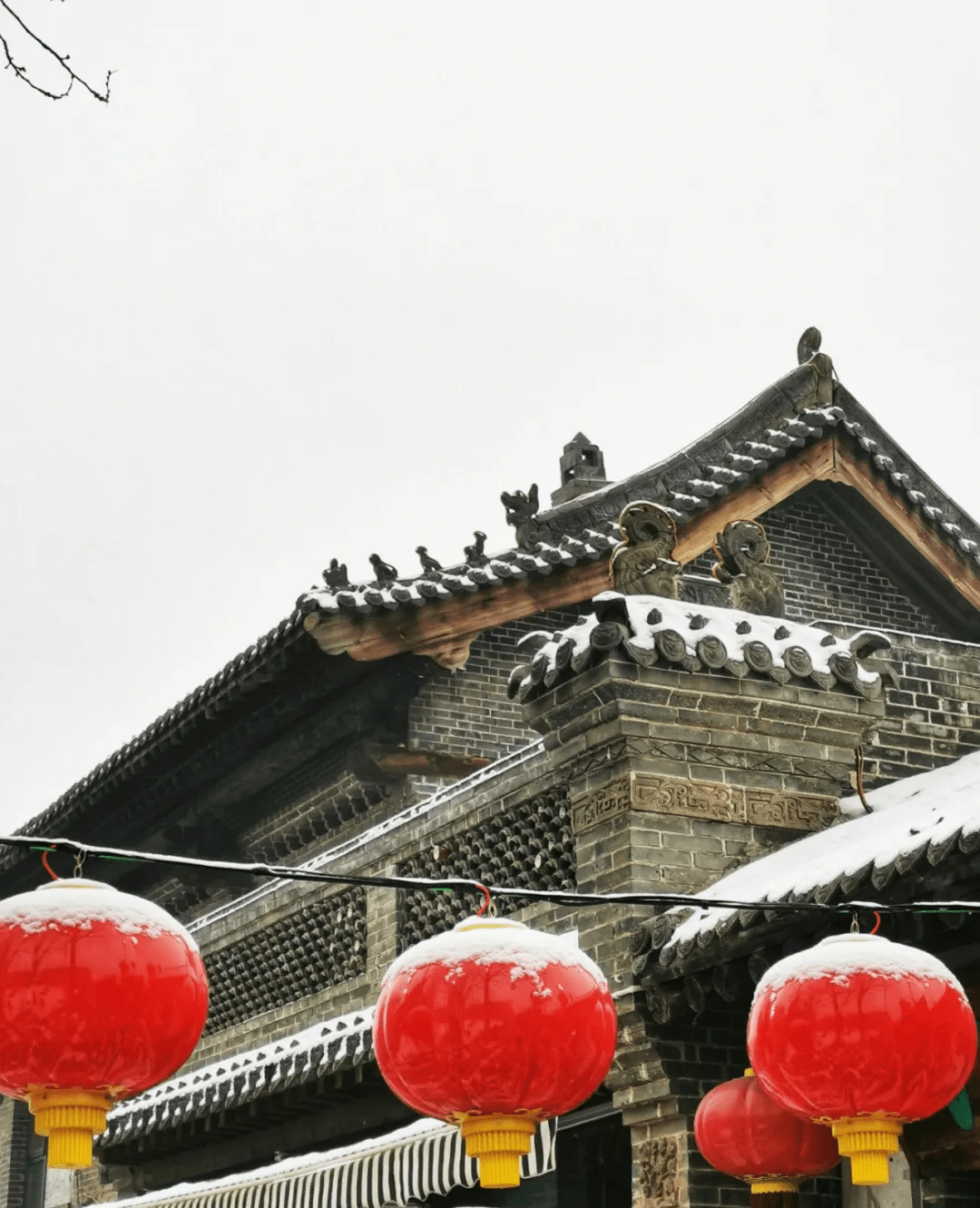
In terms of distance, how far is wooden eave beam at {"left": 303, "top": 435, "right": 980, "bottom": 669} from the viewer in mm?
13352

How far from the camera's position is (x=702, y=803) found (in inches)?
372

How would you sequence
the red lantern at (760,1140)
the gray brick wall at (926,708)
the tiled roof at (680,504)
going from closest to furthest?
the red lantern at (760,1140), the gray brick wall at (926,708), the tiled roof at (680,504)

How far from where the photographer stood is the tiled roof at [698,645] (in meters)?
9.38

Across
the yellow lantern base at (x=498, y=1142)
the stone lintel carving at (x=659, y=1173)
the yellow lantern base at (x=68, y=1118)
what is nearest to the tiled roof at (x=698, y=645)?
the stone lintel carving at (x=659, y=1173)

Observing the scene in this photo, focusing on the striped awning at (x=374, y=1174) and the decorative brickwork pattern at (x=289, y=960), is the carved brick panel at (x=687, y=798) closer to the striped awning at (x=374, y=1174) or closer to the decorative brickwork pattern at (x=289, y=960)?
the striped awning at (x=374, y=1174)

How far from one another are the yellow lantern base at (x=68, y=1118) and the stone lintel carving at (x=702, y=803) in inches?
162

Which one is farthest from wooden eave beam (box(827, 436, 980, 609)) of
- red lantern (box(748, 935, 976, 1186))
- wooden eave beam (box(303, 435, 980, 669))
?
red lantern (box(748, 935, 976, 1186))

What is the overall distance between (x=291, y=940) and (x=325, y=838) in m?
2.25

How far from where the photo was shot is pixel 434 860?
11.0 meters

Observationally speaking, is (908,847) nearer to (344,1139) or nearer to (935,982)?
(935,982)

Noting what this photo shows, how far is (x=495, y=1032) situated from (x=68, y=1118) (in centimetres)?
124

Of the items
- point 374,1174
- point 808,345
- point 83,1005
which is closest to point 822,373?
point 808,345

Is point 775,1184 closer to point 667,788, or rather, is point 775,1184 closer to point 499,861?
point 667,788

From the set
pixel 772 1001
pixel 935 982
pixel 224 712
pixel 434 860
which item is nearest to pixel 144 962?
pixel 772 1001
